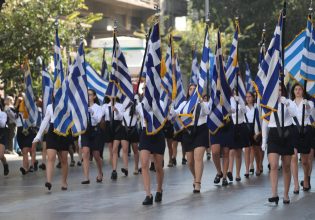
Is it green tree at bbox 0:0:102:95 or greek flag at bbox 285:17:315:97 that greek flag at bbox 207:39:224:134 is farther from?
green tree at bbox 0:0:102:95

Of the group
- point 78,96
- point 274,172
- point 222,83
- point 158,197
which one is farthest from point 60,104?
point 274,172

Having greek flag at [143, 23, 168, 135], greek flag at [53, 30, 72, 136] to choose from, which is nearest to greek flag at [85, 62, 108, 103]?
greek flag at [53, 30, 72, 136]

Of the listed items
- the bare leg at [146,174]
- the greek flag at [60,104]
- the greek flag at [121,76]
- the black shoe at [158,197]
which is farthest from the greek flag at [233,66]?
the bare leg at [146,174]

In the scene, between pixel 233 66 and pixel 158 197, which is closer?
pixel 158 197

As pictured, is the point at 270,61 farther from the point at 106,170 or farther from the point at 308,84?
the point at 106,170

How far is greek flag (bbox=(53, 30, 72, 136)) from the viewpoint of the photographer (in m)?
18.2

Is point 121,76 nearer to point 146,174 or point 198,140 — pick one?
point 198,140

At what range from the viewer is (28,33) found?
31719mm

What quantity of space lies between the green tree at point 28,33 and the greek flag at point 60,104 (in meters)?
11.5

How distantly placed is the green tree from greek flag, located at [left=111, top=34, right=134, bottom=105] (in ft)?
31.7

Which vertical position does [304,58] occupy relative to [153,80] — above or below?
above

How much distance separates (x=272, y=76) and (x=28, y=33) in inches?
671

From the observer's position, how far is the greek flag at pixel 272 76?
15.5 m

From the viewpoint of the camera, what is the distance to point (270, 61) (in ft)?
52.5
